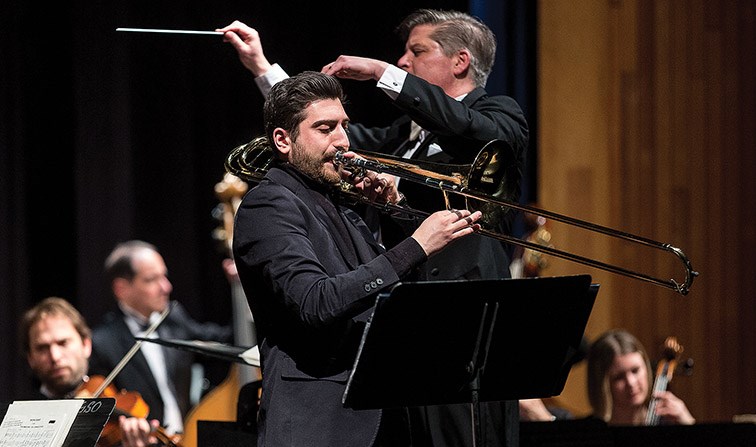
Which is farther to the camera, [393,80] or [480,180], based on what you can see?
[393,80]

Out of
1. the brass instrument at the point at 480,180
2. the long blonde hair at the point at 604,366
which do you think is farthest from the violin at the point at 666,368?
the brass instrument at the point at 480,180

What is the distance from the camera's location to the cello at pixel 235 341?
17.7 feet

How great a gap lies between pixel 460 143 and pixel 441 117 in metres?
0.15

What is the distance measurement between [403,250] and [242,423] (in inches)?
38.6

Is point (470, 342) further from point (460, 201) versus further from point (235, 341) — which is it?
point (235, 341)

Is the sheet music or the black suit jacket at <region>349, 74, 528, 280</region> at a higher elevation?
the black suit jacket at <region>349, 74, 528, 280</region>

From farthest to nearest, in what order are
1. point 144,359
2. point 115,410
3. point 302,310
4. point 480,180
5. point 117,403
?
point 144,359
point 117,403
point 115,410
point 480,180
point 302,310

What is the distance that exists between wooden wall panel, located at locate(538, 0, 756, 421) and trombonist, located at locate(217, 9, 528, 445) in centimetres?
263

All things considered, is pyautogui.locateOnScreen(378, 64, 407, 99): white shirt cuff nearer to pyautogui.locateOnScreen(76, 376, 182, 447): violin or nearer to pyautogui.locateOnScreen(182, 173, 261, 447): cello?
pyautogui.locateOnScreen(76, 376, 182, 447): violin

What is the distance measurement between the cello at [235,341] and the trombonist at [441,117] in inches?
77.2

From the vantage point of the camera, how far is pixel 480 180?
3066mm

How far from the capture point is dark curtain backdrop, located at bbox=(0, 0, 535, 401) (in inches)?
223

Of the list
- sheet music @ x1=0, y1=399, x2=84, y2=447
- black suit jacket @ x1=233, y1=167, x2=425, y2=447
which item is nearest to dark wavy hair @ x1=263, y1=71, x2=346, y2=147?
black suit jacket @ x1=233, y1=167, x2=425, y2=447

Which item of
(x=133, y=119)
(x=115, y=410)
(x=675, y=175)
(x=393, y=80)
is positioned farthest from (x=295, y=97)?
(x=675, y=175)
